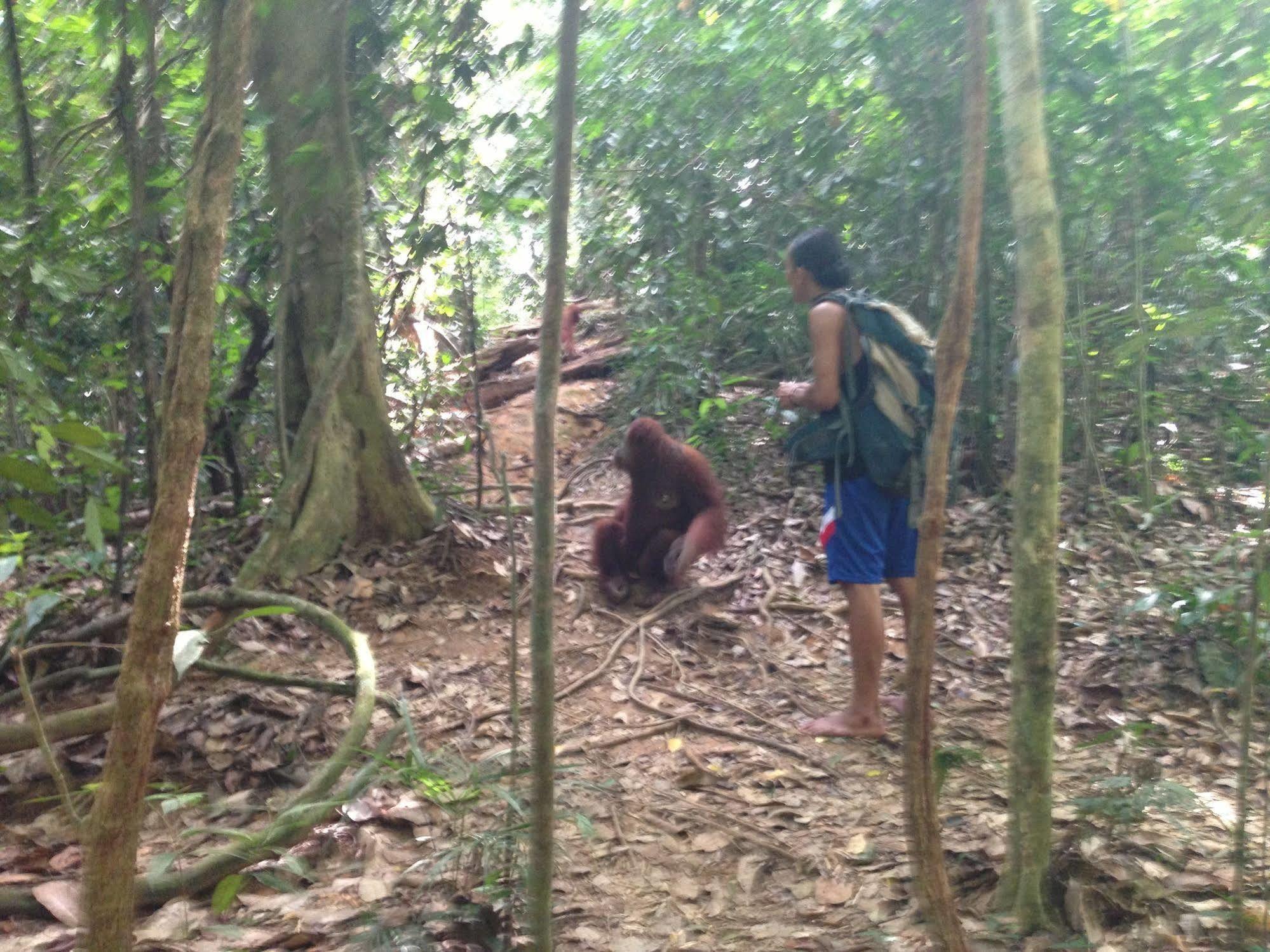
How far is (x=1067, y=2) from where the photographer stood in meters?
5.02

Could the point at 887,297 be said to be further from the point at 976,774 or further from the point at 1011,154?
the point at 1011,154

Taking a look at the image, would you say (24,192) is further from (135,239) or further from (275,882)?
(275,882)

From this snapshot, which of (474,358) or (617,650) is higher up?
(474,358)

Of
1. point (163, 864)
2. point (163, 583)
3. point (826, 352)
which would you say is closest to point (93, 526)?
point (163, 583)

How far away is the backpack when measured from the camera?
345 cm

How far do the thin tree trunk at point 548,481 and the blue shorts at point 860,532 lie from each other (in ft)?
6.23

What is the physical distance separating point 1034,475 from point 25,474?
2.15 meters

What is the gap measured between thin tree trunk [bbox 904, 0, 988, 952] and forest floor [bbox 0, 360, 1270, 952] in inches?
15.1

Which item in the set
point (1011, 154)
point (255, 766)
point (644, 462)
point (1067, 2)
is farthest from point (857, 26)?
point (255, 766)

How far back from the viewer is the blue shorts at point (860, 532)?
3.54 metres

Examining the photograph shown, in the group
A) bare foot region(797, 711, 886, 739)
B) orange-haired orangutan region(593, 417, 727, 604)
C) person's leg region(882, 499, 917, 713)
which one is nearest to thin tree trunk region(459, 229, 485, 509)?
orange-haired orangutan region(593, 417, 727, 604)

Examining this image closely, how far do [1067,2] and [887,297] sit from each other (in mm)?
1953

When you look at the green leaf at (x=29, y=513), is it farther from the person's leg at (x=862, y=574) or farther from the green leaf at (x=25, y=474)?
the person's leg at (x=862, y=574)

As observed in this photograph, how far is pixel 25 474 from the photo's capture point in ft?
6.12
